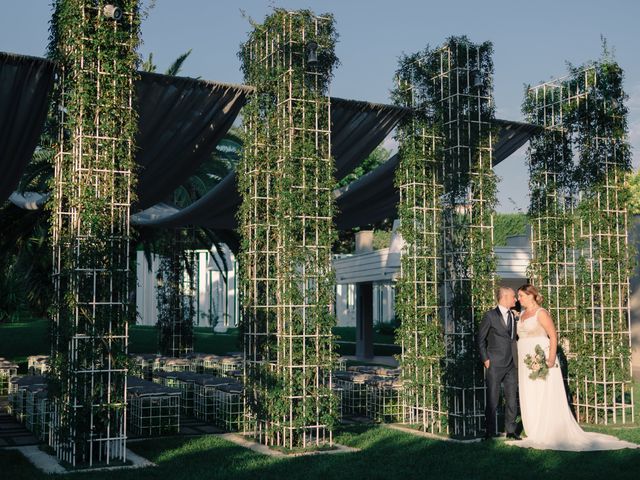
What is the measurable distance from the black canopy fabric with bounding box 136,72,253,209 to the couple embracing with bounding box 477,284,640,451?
3810 millimetres

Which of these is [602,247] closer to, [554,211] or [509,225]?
[554,211]

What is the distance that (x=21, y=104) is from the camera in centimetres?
793

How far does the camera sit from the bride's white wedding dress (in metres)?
7.75

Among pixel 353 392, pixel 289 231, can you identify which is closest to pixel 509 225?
pixel 353 392

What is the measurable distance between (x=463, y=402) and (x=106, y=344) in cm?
400

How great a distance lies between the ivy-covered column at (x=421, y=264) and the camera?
8922 millimetres

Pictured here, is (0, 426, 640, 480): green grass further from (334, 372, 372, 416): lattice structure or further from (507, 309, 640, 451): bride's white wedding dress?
(334, 372, 372, 416): lattice structure

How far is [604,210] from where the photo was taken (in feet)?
32.3

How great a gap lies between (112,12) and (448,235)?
14.7 ft

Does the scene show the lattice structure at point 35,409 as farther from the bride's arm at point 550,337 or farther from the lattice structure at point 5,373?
the bride's arm at point 550,337

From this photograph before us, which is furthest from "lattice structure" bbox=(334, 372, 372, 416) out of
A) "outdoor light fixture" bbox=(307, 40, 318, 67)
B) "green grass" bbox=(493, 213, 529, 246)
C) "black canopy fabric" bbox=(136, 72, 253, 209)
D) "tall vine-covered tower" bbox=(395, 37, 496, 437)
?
"green grass" bbox=(493, 213, 529, 246)

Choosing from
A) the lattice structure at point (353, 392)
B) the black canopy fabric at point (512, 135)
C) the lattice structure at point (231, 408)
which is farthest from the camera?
the lattice structure at point (353, 392)

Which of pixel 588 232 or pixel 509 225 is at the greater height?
pixel 509 225

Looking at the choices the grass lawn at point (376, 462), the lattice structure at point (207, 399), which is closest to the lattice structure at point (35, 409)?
the grass lawn at point (376, 462)
